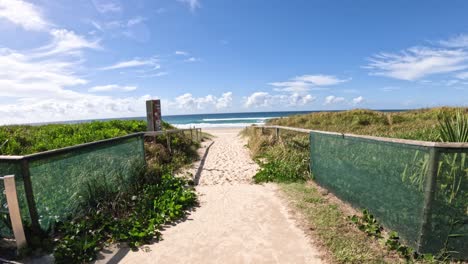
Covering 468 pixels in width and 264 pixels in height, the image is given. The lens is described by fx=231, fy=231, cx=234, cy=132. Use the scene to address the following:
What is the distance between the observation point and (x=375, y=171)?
3324 mm

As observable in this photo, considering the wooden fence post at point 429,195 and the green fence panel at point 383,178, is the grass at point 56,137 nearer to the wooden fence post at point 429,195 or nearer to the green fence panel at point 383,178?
the green fence panel at point 383,178

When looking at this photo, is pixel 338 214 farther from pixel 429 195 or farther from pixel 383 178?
pixel 429 195

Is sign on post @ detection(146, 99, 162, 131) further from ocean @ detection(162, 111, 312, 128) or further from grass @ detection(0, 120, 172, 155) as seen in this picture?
ocean @ detection(162, 111, 312, 128)

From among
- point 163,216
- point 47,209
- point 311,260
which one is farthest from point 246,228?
point 47,209

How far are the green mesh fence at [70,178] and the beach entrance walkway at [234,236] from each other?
1219 millimetres

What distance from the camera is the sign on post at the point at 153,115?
28.3 feet

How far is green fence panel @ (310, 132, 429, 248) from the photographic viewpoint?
2.63 meters

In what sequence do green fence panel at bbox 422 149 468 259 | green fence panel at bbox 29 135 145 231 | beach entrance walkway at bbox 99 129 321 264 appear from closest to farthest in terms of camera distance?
green fence panel at bbox 422 149 468 259
beach entrance walkway at bbox 99 129 321 264
green fence panel at bbox 29 135 145 231

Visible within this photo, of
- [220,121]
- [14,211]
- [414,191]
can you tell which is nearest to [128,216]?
[14,211]

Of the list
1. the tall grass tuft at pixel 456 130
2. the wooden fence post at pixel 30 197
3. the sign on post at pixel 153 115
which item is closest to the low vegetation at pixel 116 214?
the wooden fence post at pixel 30 197

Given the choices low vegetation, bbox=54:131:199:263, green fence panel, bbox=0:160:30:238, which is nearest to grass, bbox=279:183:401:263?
low vegetation, bbox=54:131:199:263

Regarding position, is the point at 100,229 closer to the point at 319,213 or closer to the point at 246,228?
the point at 246,228

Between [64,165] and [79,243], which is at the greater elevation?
[64,165]

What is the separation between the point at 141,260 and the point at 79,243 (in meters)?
0.85
